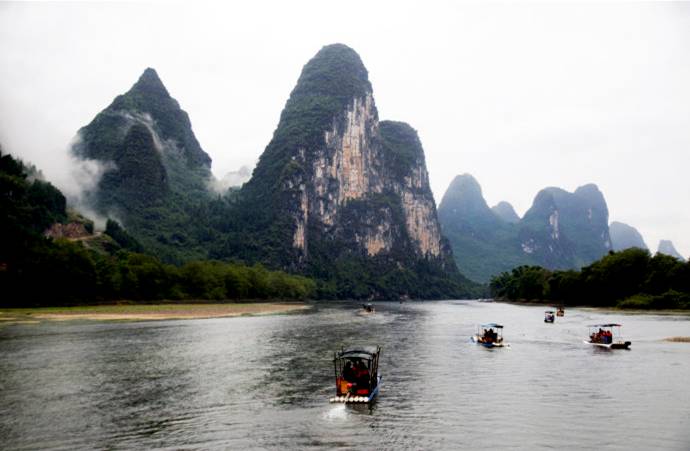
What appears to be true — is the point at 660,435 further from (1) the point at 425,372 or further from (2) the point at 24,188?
(2) the point at 24,188

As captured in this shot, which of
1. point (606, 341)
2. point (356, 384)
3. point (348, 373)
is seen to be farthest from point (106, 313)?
point (356, 384)

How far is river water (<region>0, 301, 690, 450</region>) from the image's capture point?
82.6 ft

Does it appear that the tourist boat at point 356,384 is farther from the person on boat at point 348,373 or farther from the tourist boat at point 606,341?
the tourist boat at point 606,341

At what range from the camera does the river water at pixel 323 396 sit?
25.2m

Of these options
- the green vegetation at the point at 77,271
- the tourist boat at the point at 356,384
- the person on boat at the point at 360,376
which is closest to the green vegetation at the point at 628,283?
the green vegetation at the point at 77,271

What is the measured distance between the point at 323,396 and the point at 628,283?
4863 inches

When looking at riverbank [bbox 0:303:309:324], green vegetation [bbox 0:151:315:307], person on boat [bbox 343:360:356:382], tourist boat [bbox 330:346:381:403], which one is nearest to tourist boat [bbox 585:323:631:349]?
tourist boat [bbox 330:346:381:403]

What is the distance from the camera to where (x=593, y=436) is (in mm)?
25047

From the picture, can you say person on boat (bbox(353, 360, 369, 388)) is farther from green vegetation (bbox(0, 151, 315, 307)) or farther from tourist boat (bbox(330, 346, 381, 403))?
green vegetation (bbox(0, 151, 315, 307))

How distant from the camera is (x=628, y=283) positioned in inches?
5408

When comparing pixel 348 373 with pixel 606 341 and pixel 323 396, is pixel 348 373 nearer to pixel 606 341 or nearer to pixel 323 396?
pixel 323 396

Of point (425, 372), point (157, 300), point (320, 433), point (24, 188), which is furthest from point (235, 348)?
point (24, 188)

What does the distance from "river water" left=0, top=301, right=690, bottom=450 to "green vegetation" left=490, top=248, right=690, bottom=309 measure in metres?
69.0

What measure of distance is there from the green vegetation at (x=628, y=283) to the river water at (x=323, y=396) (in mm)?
68981
